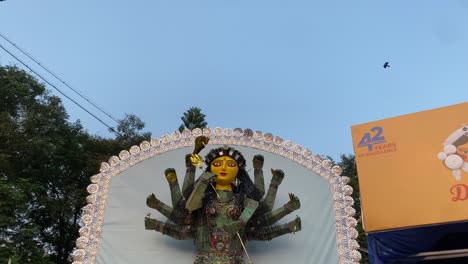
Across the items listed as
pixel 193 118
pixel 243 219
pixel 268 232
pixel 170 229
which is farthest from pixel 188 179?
pixel 193 118

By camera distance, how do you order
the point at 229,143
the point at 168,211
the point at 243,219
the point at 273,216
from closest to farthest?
the point at 243,219
the point at 168,211
the point at 273,216
the point at 229,143

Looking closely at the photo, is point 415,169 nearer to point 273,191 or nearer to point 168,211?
point 273,191

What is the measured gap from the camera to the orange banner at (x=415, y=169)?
5.38m

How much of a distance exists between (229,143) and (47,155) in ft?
24.0

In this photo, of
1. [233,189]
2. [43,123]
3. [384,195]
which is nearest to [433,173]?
[384,195]

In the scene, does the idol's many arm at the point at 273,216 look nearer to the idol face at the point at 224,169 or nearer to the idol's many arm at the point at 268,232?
the idol's many arm at the point at 268,232

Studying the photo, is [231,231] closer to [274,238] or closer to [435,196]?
[274,238]

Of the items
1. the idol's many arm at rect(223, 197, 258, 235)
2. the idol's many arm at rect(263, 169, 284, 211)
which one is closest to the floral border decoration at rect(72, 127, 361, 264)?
the idol's many arm at rect(263, 169, 284, 211)

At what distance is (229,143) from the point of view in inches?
237

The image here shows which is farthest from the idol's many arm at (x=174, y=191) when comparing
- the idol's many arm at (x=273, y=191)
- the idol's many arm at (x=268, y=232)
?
the idol's many arm at (x=273, y=191)

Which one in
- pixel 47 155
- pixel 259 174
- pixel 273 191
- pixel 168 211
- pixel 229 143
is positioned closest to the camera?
pixel 168 211

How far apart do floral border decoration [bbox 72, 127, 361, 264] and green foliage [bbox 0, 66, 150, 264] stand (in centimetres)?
506

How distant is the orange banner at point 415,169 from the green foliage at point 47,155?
7.58 metres

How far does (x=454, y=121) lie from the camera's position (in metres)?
5.69
